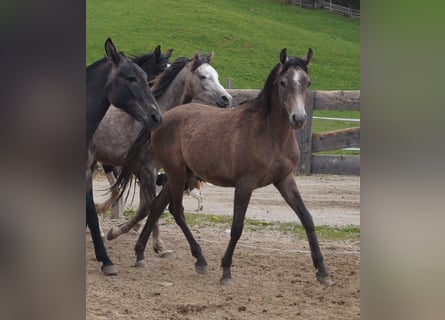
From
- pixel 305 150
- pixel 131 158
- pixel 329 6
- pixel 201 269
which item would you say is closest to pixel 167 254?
pixel 201 269

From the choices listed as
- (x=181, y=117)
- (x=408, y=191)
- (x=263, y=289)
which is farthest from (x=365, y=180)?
(x=181, y=117)

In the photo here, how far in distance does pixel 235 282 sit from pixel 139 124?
1493 mm

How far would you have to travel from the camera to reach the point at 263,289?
4672 millimetres

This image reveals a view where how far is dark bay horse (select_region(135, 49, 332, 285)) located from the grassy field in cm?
1541

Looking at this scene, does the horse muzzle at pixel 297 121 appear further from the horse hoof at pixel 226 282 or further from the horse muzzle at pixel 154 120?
the horse hoof at pixel 226 282

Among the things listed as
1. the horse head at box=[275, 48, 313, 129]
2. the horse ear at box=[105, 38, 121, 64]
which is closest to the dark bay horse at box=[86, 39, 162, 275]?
the horse ear at box=[105, 38, 121, 64]

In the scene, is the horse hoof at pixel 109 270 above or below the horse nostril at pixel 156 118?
below

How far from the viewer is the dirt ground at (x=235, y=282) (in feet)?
13.5

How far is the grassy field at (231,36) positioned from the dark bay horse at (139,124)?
1446cm

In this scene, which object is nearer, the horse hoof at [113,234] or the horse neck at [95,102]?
the horse neck at [95,102]

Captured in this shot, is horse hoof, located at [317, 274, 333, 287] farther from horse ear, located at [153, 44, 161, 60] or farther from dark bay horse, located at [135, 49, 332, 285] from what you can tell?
horse ear, located at [153, 44, 161, 60]

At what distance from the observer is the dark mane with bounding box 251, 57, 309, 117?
4645 millimetres

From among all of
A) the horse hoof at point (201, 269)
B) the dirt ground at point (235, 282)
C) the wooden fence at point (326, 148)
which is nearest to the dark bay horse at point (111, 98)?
the dirt ground at point (235, 282)

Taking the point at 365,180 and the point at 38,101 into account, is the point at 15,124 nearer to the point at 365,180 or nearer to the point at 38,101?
the point at 38,101
